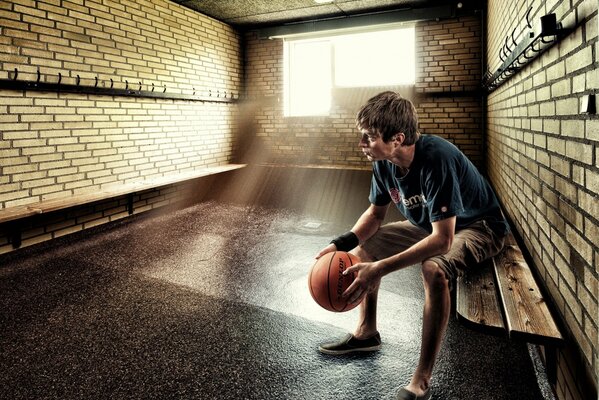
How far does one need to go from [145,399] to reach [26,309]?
1.77 m

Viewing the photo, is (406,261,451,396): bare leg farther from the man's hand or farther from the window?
the window

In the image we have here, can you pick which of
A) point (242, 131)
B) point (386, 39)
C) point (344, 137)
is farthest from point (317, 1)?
point (242, 131)

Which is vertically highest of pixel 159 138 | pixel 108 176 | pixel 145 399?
pixel 159 138

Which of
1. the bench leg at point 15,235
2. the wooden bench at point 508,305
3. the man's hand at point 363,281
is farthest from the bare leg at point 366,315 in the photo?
the bench leg at point 15,235

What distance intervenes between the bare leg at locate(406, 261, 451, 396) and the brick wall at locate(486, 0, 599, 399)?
0.51 metres

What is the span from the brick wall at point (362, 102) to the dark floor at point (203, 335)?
14.0 feet

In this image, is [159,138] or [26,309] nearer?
[26,309]

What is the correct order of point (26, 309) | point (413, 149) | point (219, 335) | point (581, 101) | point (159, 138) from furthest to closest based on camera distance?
1. point (159, 138)
2. point (26, 309)
3. point (219, 335)
4. point (413, 149)
5. point (581, 101)

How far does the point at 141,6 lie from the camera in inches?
255

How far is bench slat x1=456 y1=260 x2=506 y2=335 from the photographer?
1794 millimetres

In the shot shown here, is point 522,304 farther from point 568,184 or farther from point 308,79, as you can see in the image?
point 308,79

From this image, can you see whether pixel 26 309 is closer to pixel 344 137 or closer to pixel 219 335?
pixel 219 335

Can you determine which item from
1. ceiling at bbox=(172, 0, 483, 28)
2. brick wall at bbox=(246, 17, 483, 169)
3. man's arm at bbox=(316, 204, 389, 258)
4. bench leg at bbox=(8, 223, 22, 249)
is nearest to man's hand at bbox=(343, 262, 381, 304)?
man's arm at bbox=(316, 204, 389, 258)

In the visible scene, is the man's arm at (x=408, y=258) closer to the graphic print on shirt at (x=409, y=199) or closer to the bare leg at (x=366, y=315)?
the graphic print on shirt at (x=409, y=199)
